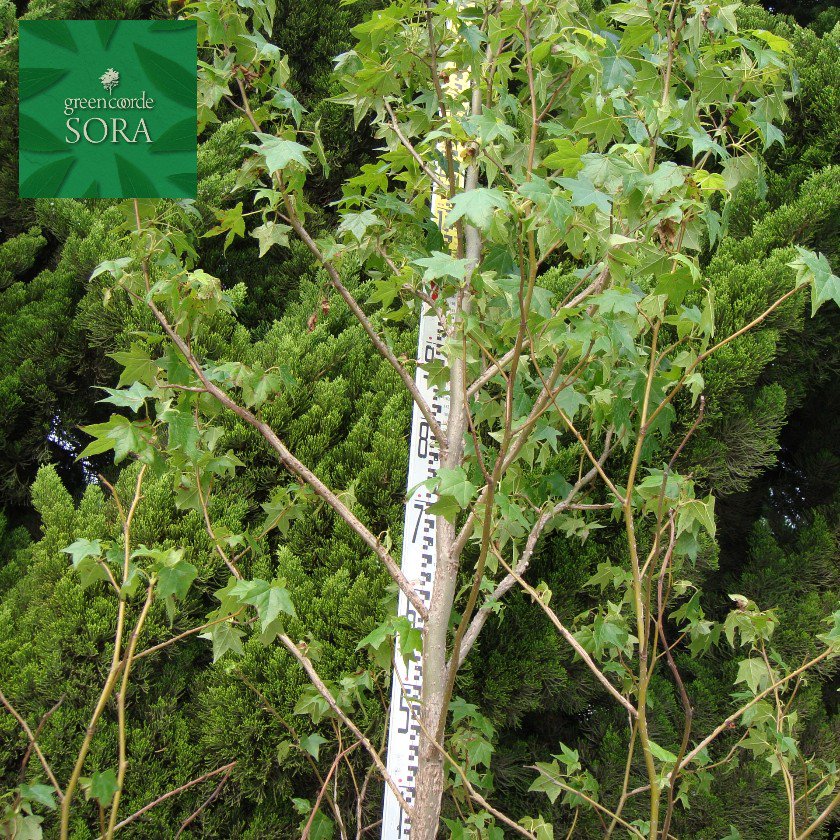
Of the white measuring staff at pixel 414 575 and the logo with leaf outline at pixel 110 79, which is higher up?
the logo with leaf outline at pixel 110 79

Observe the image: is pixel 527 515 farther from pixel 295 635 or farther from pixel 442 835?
pixel 442 835

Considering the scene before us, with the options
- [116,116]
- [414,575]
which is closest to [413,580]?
[414,575]

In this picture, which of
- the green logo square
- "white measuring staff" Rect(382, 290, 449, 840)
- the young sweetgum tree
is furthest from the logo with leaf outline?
"white measuring staff" Rect(382, 290, 449, 840)

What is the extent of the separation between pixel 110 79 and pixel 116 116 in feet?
0.38

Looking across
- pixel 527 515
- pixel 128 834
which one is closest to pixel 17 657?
pixel 128 834

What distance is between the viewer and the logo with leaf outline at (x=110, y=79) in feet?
6.98

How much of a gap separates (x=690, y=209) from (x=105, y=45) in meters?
1.70

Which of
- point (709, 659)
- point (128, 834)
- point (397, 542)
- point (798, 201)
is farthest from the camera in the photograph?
point (709, 659)

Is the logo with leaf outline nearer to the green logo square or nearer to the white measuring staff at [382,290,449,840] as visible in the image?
the green logo square

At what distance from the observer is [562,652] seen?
107 inches

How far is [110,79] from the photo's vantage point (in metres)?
2.14

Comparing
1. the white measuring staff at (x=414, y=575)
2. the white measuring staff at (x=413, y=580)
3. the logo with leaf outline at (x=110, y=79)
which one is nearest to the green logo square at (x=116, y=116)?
the logo with leaf outline at (x=110, y=79)

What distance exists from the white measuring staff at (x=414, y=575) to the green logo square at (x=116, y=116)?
2.28ft

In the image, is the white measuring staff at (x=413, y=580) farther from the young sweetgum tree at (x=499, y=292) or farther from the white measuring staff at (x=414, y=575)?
the young sweetgum tree at (x=499, y=292)
